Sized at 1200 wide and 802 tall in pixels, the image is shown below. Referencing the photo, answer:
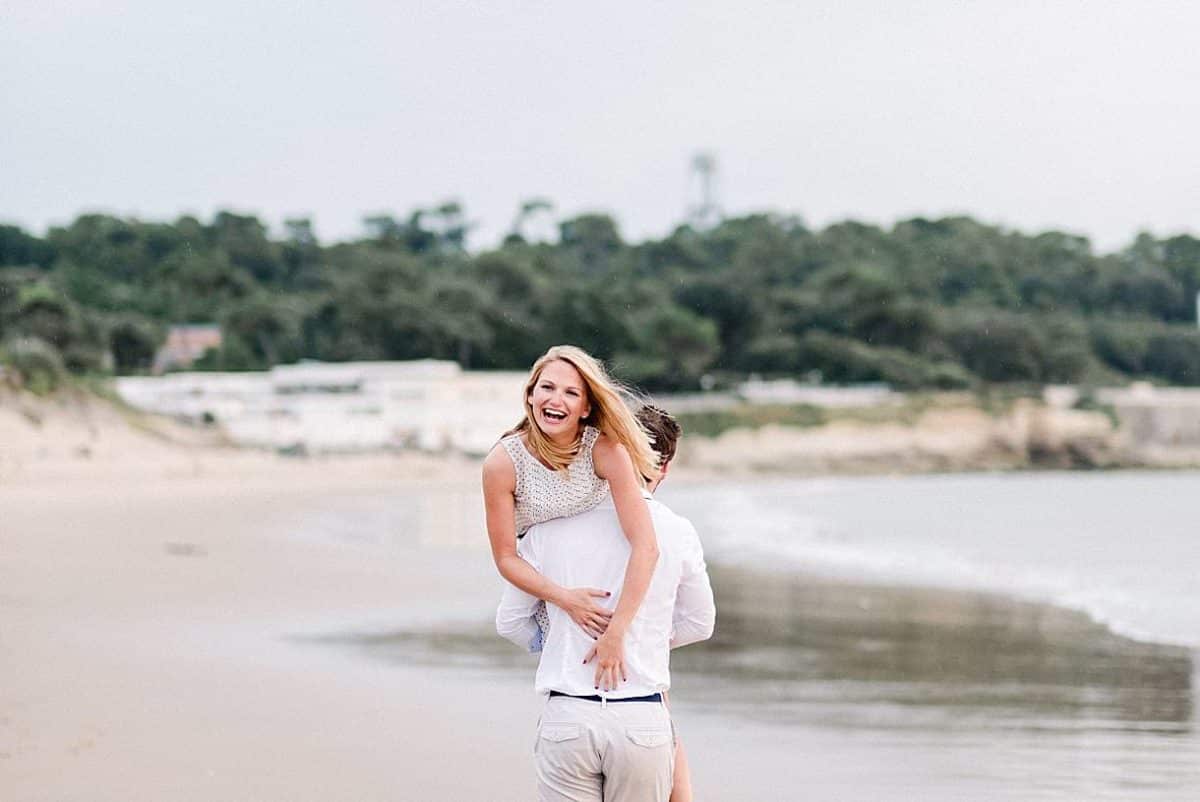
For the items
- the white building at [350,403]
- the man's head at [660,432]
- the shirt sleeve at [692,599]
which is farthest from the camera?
the white building at [350,403]

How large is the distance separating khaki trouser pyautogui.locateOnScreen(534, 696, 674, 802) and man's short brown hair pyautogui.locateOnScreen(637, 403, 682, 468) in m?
0.52

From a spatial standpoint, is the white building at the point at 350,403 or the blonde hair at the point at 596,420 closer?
the blonde hair at the point at 596,420

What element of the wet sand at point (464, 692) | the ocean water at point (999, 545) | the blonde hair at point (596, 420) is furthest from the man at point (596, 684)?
the ocean water at point (999, 545)

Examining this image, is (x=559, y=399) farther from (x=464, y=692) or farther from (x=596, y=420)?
(x=464, y=692)

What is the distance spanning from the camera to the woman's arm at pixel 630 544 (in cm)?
273

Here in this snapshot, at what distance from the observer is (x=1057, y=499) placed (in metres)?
40.1

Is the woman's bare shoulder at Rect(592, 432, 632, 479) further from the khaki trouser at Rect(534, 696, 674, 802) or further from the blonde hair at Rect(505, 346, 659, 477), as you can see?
the khaki trouser at Rect(534, 696, 674, 802)

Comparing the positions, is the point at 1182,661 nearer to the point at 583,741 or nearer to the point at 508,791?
the point at 508,791

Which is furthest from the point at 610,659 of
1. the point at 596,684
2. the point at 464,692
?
the point at 464,692

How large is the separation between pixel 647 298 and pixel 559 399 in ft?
253

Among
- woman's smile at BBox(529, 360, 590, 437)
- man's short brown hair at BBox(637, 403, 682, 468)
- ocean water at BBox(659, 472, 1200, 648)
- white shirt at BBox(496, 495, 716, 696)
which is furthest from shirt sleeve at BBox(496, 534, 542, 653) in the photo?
ocean water at BBox(659, 472, 1200, 648)

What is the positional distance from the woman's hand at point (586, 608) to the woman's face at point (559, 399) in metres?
0.28

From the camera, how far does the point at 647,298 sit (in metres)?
79.7

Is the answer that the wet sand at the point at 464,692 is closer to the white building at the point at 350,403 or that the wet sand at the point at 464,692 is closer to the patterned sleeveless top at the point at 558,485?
the patterned sleeveless top at the point at 558,485
